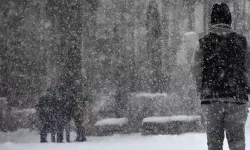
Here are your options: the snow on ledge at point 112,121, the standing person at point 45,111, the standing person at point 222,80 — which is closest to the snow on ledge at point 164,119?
the snow on ledge at point 112,121

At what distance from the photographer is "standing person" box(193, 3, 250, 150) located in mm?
4066

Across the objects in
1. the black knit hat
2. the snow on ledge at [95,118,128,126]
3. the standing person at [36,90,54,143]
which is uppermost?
the black knit hat

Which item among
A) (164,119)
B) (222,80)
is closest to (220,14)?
(222,80)

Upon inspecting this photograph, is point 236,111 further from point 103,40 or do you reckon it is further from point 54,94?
point 103,40

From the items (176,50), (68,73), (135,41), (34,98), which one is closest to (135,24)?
(135,41)

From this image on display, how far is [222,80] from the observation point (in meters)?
4.14

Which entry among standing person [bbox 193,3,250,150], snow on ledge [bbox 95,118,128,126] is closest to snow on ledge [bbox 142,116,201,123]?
snow on ledge [bbox 95,118,128,126]

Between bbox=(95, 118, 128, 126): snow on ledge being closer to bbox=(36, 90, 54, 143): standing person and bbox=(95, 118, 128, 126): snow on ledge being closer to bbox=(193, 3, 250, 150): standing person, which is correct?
bbox=(36, 90, 54, 143): standing person

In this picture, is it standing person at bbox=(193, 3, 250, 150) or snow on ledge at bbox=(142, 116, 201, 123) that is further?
snow on ledge at bbox=(142, 116, 201, 123)

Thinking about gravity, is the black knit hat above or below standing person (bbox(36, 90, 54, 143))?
above

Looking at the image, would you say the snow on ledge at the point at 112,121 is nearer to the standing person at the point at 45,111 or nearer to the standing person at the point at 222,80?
the standing person at the point at 45,111

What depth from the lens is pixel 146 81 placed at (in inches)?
580

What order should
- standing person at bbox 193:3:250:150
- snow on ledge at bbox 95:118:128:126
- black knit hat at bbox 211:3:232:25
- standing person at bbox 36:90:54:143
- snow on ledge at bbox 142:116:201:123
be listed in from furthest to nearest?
snow on ledge at bbox 95:118:128:126 < snow on ledge at bbox 142:116:201:123 < standing person at bbox 36:90:54:143 < black knit hat at bbox 211:3:232:25 < standing person at bbox 193:3:250:150

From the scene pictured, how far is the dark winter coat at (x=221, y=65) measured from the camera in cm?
412
